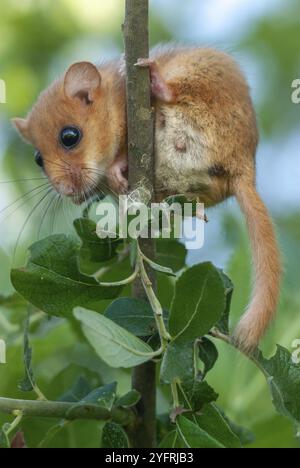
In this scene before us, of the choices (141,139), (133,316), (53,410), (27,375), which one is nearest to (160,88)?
(141,139)

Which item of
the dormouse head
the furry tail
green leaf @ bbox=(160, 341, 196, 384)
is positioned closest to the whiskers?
the dormouse head

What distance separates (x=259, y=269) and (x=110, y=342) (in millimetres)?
851

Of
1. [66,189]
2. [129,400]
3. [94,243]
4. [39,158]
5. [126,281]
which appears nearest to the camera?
[126,281]

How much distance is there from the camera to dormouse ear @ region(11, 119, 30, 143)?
2.93 metres

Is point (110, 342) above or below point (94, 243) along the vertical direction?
below

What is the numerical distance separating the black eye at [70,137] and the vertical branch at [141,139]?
64 cm

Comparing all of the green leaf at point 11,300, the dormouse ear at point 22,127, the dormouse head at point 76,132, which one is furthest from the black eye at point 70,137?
the green leaf at point 11,300

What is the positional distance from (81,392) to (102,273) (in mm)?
359

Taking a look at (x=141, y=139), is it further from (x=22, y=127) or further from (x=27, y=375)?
(x=22, y=127)

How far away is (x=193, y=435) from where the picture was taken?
1.76m

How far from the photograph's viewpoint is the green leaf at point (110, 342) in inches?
60.4

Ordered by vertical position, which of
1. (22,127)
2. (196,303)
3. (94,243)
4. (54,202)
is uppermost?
(22,127)
